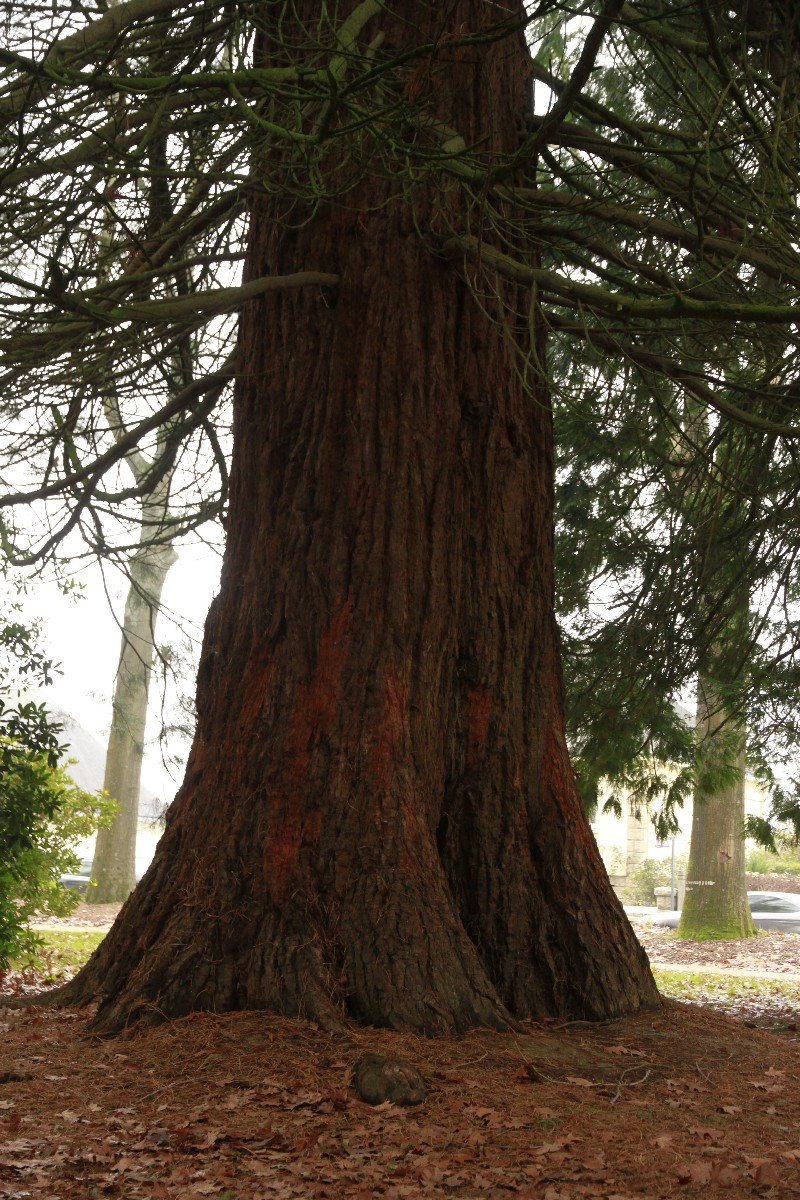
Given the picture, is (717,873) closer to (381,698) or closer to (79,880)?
(79,880)

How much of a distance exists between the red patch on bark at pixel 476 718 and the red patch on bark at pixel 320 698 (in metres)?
0.60

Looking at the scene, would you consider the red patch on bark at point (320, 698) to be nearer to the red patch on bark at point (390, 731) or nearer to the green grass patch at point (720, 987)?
the red patch on bark at point (390, 731)

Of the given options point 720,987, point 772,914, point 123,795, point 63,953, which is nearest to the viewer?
point 720,987

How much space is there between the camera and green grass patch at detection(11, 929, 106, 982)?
29.4ft

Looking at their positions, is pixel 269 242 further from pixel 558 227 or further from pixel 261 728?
pixel 261 728

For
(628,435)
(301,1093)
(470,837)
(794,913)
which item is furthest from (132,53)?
(794,913)

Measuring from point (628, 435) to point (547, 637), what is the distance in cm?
276

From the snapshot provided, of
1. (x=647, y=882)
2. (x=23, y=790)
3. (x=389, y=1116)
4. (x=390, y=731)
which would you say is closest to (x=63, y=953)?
(x=23, y=790)

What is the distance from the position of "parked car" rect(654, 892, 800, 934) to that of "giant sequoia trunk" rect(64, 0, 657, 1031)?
14.6 metres

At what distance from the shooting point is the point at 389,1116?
3.34 meters

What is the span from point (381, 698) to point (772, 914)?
17.0 meters

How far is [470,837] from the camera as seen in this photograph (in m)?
4.57

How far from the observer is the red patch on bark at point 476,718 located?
466 cm

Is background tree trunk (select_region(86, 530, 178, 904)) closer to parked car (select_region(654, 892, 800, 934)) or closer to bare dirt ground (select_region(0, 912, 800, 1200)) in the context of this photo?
parked car (select_region(654, 892, 800, 934))
